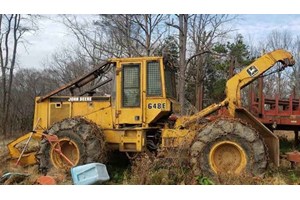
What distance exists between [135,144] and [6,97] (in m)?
19.0

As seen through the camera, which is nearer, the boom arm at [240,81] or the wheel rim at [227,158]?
the wheel rim at [227,158]

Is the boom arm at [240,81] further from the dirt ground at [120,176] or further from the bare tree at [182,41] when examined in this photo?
the bare tree at [182,41]

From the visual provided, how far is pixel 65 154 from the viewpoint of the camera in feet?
30.6

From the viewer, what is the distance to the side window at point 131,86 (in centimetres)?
927

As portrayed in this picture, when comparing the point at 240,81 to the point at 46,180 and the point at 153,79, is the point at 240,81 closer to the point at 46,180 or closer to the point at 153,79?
the point at 153,79

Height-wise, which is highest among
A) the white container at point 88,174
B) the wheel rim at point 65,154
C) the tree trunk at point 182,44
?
the tree trunk at point 182,44

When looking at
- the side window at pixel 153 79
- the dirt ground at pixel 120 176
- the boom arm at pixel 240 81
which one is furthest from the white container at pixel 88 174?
the boom arm at pixel 240 81

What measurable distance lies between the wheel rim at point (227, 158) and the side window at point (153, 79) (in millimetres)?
1894

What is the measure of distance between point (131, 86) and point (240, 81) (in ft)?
8.44

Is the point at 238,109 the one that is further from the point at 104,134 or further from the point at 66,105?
the point at 66,105

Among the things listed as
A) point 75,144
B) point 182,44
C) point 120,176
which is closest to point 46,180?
point 75,144

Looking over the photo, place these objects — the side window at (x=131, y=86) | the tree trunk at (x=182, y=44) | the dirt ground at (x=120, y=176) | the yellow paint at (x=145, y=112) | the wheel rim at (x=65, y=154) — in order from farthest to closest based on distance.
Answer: the tree trunk at (x=182, y=44), the side window at (x=131, y=86), the yellow paint at (x=145, y=112), the wheel rim at (x=65, y=154), the dirt ground at (x=120, y=176)

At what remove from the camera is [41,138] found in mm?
9617

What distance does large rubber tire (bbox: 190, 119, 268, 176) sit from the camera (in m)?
8.09
